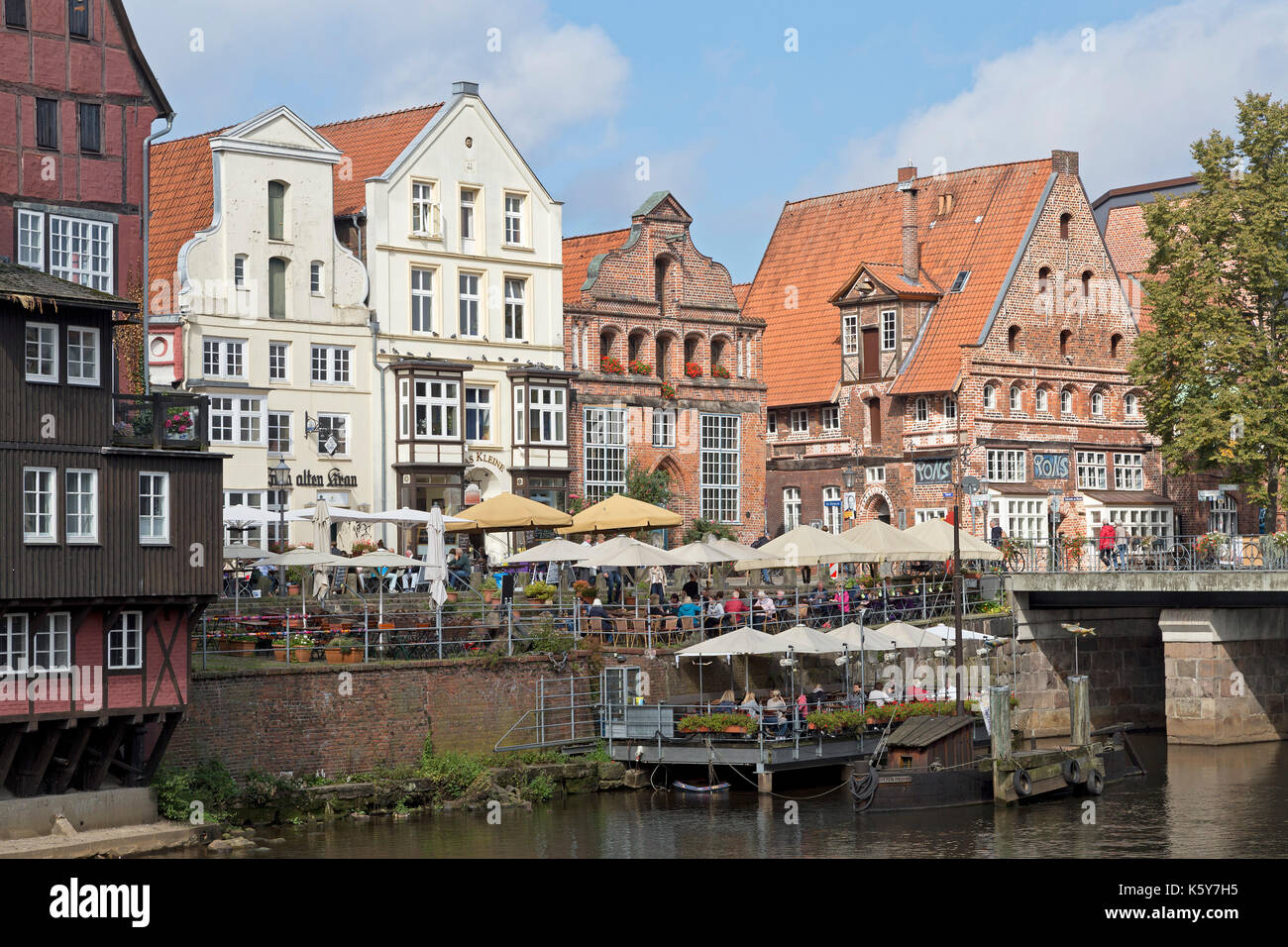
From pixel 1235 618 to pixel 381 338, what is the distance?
23427 millimetres

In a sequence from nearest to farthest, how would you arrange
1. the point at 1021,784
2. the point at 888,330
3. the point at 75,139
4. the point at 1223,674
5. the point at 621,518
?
the point at 1021,784 → the point at 75,139 → the point at 621,518 → the point at 1223,674 → the point at 888,330

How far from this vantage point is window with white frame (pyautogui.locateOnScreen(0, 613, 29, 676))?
31141mm

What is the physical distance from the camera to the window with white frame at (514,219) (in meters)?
58.6

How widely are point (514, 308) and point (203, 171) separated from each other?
31.6 feet

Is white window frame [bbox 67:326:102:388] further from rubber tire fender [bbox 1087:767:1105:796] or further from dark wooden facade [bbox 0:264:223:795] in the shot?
rubber tire fender [bbox 1087:767:1105:796]

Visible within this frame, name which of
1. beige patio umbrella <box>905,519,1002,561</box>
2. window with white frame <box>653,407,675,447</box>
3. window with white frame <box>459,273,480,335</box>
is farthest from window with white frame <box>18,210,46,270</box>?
window with white frame <box>653,407,675,447</box>

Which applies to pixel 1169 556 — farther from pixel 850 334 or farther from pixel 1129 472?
pixel 850 334

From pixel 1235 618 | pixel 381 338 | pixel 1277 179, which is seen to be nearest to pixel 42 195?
pixel 381 338

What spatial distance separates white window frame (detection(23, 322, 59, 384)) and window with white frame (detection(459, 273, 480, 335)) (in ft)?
83.0

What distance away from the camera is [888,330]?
6875 cm

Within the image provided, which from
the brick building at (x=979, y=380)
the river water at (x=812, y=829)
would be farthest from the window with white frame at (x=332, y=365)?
the brick building at (x=979, y=380)

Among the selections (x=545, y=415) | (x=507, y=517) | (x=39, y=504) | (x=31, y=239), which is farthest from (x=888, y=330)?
(x=39, y=504)

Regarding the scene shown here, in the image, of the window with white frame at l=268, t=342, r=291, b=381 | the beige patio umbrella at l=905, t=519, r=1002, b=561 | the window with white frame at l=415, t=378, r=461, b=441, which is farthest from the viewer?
the window with white frame at l=415, t=378, r=461, b=441

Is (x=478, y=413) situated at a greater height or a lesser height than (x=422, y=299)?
lesser
